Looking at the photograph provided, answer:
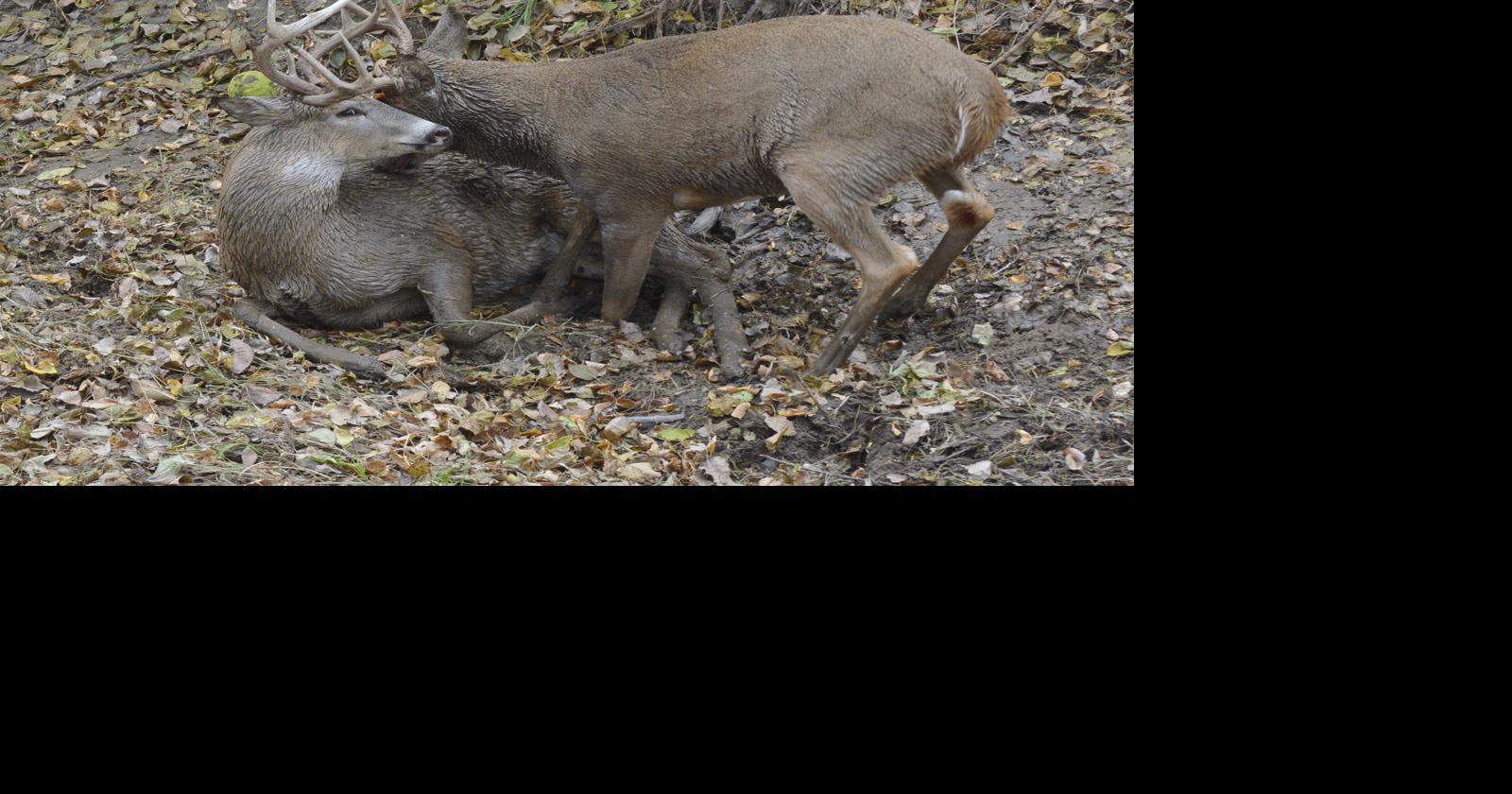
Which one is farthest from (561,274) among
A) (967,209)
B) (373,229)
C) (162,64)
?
(162,64)

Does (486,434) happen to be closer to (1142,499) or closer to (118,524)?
(118,524)

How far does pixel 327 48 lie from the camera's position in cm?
483

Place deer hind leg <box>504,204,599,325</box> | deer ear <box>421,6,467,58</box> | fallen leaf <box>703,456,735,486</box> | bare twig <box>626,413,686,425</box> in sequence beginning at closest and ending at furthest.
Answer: fallen leaf <box>703,456,735,486</box>, bare twig <box>626,413,686,425</box>, deer hind leg <box>504,204,599,325</box>, deer ear <box>421,6,467,58</box>

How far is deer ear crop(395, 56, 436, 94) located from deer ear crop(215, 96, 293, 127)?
A: 0.44m

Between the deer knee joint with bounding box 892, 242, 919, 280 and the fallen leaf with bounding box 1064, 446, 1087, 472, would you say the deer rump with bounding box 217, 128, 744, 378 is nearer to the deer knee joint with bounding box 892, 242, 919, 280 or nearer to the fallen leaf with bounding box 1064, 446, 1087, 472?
the deer knee joint with bounding box 892, 242, 919, 280

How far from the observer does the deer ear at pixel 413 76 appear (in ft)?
16.4

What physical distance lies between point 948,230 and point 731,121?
785 millimetres

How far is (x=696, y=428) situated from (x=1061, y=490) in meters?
1.53

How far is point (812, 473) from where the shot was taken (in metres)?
3.79

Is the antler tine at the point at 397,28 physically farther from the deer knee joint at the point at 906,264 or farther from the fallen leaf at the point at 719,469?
the fallen leaf at the point at 719,469

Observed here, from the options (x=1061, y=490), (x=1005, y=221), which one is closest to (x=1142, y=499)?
(x=1061, y=490)

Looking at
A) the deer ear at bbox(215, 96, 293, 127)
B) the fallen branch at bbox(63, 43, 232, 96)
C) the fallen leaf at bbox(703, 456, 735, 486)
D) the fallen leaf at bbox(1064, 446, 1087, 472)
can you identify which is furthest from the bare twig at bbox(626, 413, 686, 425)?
the fallen branch at bbox(63, 43, 232, 96)

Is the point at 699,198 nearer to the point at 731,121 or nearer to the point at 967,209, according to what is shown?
the point at 731,121

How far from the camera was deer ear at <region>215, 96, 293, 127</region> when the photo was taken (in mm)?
5086
